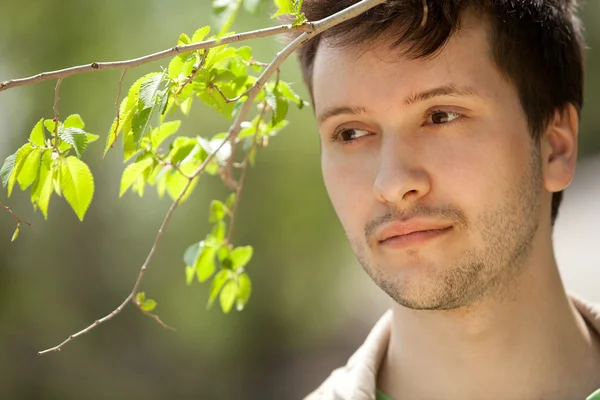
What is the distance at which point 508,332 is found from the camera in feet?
4.98

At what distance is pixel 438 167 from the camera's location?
140 cm

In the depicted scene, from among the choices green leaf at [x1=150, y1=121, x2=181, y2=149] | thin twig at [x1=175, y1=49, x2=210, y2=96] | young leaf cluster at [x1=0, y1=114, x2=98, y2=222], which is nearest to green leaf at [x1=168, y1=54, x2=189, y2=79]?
thin twig at [x1=175, y1=49, x2=210, y2=96]

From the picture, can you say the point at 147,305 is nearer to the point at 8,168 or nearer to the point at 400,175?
the point at 8,168

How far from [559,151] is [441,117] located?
31 cm

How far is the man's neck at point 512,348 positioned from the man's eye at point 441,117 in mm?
350

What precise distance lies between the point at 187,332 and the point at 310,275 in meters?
0.98

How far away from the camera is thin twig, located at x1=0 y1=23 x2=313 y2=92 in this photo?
104 cm

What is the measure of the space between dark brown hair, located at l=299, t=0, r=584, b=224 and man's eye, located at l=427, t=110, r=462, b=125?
11 cm

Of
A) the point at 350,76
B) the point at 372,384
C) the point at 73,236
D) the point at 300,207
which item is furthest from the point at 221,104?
the point at 300,207

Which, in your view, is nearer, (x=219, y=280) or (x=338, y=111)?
(x=338, y=111)

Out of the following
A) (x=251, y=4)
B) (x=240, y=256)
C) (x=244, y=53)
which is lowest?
(x=240, y=256)

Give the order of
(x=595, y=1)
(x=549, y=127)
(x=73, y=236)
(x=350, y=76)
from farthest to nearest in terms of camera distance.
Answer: (x=595, y=1) → (x=73, y=236) → (x=549, y=127) → (x=350, y=76)

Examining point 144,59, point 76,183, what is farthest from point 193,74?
point 76,183

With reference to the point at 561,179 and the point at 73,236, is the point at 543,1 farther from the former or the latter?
the point at 73,236
